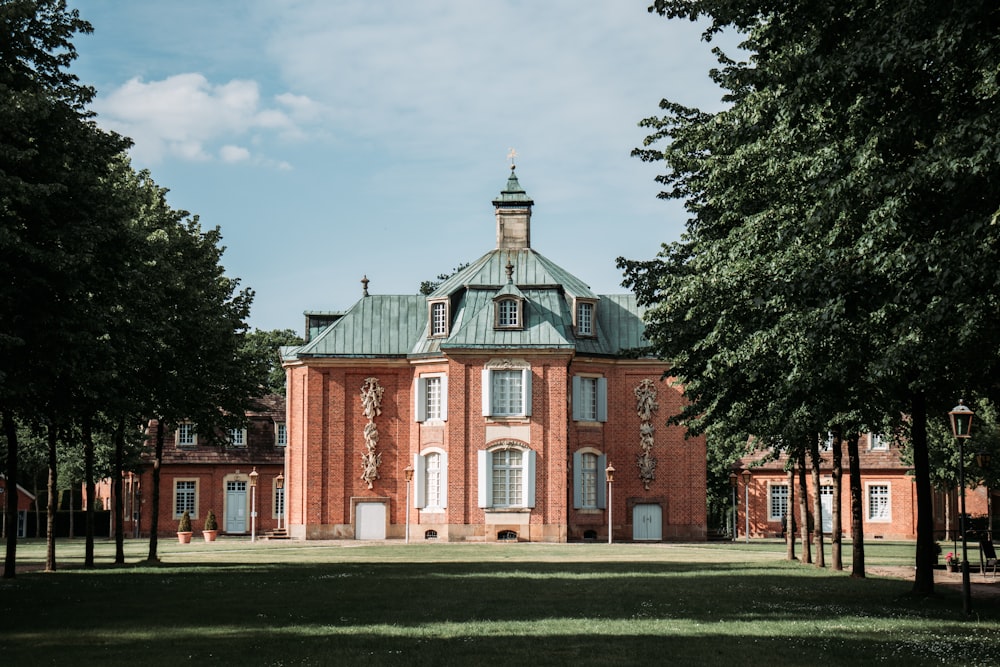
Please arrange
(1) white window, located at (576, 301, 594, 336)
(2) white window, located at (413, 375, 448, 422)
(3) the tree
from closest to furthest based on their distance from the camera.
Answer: (3) the tree
(2) white window, located at (413, 375, 448, 422)
(1) white window, located at (576, 301, 594, 336)

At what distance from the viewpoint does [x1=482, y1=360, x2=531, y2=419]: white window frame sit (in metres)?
57.1

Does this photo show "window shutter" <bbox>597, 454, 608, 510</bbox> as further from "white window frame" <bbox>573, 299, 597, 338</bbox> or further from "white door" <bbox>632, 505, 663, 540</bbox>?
"white window frame" <bbox>573, 299, 597, 338</bbox>

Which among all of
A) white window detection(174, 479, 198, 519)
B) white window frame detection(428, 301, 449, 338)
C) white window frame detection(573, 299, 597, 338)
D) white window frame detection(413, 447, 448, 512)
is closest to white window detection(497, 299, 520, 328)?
white window frame detection(428, 301, 449, 338)

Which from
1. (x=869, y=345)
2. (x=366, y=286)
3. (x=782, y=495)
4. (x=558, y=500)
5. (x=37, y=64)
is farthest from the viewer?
(x=782, y=495)

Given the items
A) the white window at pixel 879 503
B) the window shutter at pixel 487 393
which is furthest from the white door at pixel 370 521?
the white window at pixel 879 503

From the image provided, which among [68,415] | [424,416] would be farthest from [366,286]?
[68,415]

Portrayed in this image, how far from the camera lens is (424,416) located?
59250 millimetres

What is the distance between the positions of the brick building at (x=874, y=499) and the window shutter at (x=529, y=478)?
16.5 m

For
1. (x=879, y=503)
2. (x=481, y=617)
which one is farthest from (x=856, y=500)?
(x=879, y=503)

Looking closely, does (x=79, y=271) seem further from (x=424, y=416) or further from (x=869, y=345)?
(x=424, y=416)

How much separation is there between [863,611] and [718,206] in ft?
27.7

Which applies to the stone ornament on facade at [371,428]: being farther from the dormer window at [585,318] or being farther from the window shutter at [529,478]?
the dormer window at [585,318]

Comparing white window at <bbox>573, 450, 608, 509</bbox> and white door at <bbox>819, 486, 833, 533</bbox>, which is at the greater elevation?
white window at <bbox>573, 450, 608, 509</bbox>

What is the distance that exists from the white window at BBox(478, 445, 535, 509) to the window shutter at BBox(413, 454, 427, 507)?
123 inches
